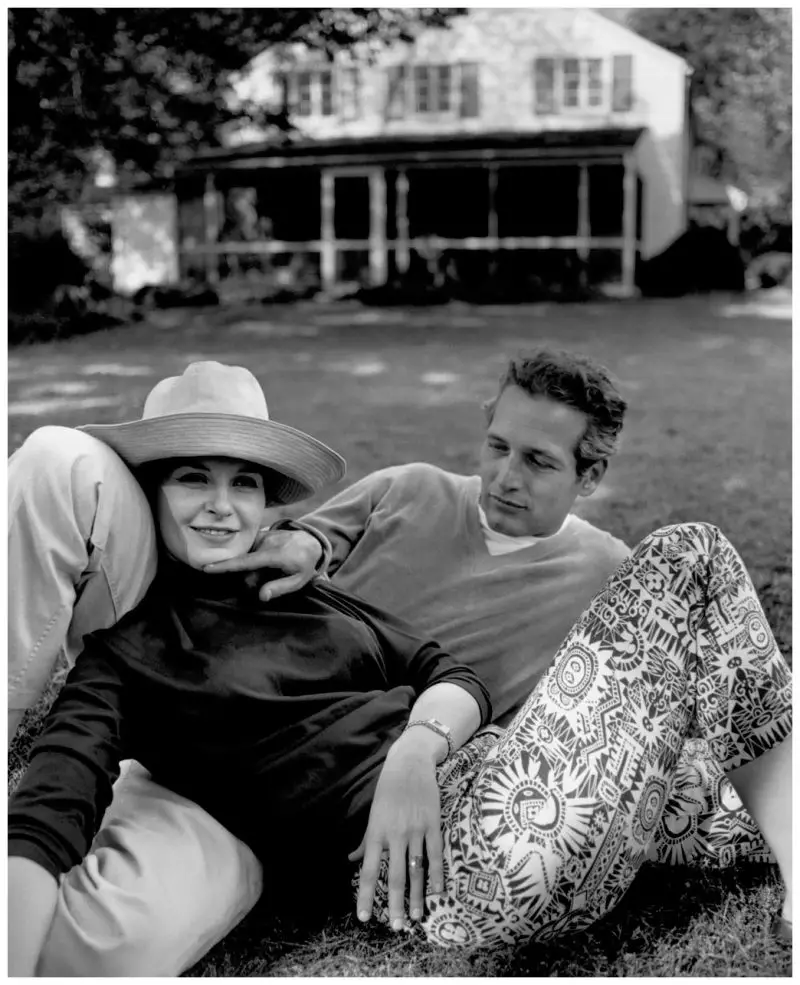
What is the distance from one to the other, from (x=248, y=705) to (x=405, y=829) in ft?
1.14

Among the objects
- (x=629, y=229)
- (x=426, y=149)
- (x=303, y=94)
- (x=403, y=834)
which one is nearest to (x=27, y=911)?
(x=403, y=834)

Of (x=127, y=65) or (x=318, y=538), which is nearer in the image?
(x=318, y=538)

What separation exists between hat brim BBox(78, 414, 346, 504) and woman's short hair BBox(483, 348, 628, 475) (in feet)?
2.07

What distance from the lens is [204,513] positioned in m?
2.10

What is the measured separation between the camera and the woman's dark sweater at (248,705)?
6.54 feet

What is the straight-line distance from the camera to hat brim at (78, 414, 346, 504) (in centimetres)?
207

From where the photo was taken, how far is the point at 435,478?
9.43 ft

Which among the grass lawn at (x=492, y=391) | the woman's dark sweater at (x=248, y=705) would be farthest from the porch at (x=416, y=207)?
the woman's dark sweater at (x=248, y=705)

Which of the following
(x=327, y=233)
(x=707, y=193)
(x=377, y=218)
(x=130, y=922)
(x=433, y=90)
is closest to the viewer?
(x=130, y=922)

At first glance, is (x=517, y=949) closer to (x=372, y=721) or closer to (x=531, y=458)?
(x=372, y=721)

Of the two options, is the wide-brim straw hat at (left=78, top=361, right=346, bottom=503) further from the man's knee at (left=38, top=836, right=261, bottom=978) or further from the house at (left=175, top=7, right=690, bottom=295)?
the house at (left=175, top=7, right=690, bottom=295)

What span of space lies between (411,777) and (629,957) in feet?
1.82

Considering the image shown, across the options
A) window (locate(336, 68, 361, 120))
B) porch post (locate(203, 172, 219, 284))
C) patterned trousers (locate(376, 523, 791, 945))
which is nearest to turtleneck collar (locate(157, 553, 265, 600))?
patterned trousers (locate(376, 523, 791, 945))

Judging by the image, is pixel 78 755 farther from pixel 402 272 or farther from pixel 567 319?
pixel 402 272
